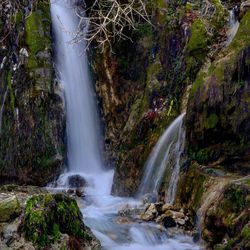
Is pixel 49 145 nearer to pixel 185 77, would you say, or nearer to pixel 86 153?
pixel 86 153

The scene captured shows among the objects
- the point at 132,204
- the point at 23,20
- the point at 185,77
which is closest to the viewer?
the point at 132,204

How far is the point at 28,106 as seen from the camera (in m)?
12.0

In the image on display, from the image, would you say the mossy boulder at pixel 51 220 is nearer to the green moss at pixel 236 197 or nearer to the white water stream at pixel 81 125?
the green moss at pixel 236 197

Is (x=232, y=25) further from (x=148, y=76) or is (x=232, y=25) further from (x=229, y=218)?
(x=229, y=218)

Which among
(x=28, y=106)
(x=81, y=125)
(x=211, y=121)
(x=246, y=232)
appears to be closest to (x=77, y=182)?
(x=81, y=125)

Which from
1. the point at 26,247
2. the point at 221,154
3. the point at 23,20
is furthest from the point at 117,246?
the point at 23,20

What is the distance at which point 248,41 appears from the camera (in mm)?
7855

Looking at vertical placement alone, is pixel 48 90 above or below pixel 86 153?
above

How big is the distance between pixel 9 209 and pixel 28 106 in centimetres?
649

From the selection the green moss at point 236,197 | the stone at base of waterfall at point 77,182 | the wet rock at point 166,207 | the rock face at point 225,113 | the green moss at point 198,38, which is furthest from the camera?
the stone at base of waterfall at point 77,182

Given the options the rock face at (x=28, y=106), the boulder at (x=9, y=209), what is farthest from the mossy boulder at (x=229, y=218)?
the rock face at (x=28, y=106)

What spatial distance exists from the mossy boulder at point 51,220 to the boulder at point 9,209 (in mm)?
127

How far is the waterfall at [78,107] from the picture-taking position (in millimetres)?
12430

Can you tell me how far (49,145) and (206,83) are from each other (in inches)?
197
